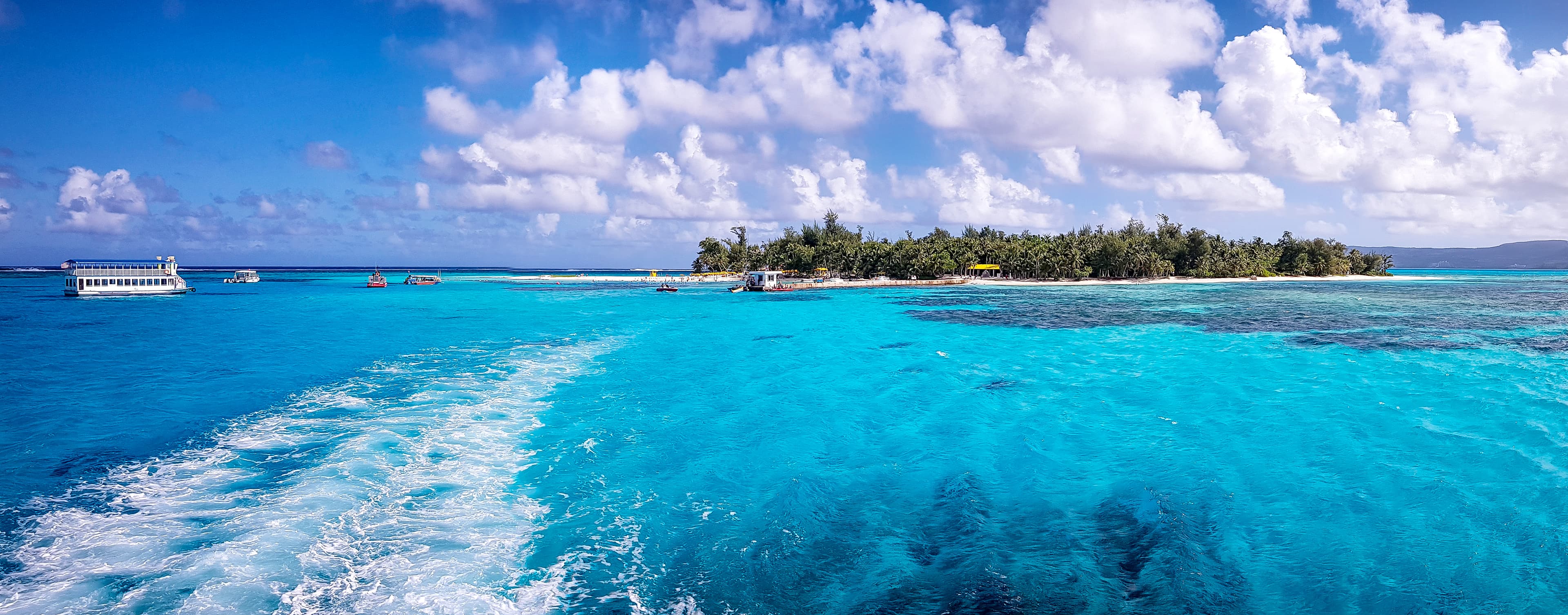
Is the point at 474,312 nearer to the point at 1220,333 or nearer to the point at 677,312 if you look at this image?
the point at 677,312

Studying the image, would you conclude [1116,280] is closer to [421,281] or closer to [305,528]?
[305,528]

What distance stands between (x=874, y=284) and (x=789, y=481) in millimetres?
76017

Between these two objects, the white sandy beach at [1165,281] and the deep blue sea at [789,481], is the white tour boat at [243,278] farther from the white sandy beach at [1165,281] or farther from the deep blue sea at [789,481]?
the white sandy beach at [1165,281]

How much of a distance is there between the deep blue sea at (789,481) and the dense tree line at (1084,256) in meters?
66.3

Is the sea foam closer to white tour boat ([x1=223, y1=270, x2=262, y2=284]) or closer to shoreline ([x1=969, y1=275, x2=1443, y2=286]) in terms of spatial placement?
shoreline ([x1=969, y1=275, x2=1443, y2=286])

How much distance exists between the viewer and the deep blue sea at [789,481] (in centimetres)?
681

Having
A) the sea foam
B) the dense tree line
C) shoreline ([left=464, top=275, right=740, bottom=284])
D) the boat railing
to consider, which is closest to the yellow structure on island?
the dense tree line

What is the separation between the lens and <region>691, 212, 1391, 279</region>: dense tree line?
9019 cm

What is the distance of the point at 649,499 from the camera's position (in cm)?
947

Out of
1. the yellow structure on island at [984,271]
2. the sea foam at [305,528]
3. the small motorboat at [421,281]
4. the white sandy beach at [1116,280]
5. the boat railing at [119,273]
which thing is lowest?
the sea foam at [305,528]

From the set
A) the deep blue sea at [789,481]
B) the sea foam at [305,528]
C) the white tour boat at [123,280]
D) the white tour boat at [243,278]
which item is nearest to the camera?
the sea foam at [305,528]

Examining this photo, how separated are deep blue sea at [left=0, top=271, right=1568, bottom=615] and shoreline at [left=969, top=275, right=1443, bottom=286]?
6037 cm

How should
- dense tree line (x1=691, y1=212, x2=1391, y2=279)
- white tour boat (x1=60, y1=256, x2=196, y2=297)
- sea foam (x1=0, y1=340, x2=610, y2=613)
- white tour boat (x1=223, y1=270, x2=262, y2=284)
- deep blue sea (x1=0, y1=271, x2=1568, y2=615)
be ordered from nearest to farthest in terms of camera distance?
1. sea foam (x1=0, y1=340, x2=610, y2=613)
2. deep blue sea (x1=0, y1=271, x2=1568, y2=615)
3. white tour boat (x1=60, y1=256, x2=196, y2=297)
4. dense tree line (x1=691, y1=212, x2=1391, y2=279)
5. white tour boat (x1=223, y1=270, x2=262, y2=284)

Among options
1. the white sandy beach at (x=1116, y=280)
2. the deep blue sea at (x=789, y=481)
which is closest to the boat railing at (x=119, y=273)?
the white sandy beach at (x=1116, y=280)
